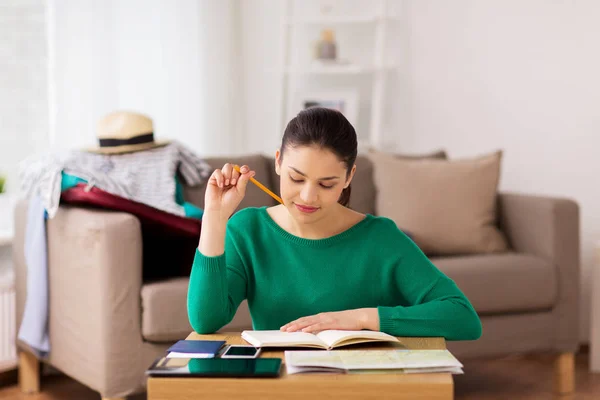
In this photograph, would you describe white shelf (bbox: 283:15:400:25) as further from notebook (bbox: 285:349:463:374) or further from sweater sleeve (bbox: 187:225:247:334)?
notebook (bbox: 285:349:463:374)

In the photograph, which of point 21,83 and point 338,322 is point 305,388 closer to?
point 338,322

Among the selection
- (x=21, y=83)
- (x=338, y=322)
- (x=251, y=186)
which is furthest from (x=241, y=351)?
(x=21, y=83)

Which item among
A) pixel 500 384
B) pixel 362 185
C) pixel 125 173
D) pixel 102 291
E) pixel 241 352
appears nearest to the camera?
pixel 241 352

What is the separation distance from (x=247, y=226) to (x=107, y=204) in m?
1.19

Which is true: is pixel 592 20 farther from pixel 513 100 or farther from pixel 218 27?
pixel 218 27

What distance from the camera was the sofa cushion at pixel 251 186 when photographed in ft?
Answer: 9.96

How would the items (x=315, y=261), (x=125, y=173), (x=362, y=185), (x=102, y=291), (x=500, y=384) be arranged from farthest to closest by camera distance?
(x=362, y=185) < (x=500, y=384) < (x=125, y=173) < (x=102, y=291) < (x=315, y=261)

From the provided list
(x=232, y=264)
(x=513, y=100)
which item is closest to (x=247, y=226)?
(x=232, y=264)

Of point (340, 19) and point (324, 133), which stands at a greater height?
point (340, 19)

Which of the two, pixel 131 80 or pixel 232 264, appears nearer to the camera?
pixel 232 264

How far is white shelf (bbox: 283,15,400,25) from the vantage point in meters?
3.91

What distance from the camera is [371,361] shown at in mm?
1093

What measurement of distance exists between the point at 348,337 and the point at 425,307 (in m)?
0.23

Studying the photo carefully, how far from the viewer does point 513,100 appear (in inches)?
150
